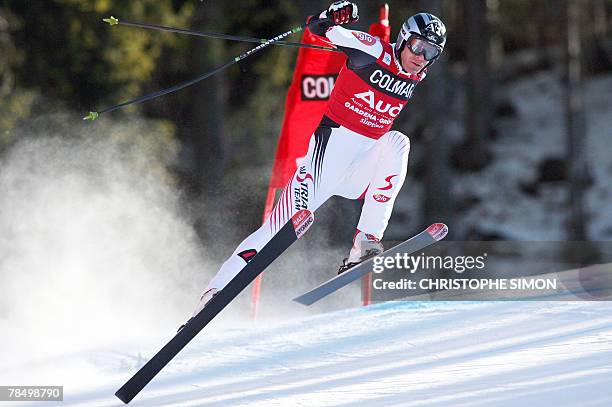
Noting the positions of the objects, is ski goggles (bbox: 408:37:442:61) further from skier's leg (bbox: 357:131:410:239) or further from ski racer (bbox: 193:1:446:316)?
skier's leg (bbox: 357:131:410:239)

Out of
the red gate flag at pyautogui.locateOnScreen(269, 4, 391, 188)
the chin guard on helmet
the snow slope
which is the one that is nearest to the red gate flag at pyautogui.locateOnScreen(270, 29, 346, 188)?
the red gate flag at pyautogui.locateOnScreen(269, 4, 391, 188)

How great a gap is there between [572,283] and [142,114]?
9.03m

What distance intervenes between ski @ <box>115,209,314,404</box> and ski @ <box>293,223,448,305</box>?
0.52 metres

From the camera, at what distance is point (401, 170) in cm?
591

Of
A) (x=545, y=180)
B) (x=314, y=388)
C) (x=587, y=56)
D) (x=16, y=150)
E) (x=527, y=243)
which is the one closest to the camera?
(x=314, y=388)

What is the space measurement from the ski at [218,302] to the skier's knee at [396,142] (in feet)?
2.14

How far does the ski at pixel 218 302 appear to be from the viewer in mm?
→ 5430

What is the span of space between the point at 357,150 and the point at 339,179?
0.20 metres

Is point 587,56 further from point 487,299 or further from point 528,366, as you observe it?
point 528,366

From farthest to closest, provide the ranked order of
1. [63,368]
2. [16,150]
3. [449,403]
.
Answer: [16,150] → [63,368] → [449,403]

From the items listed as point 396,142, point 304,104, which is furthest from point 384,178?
point 304,104

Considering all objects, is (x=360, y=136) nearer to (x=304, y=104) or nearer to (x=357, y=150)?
(x=357, y=150)

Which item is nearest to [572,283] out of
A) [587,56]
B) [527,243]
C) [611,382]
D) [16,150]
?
[611,382]

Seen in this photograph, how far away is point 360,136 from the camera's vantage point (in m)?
5.86
